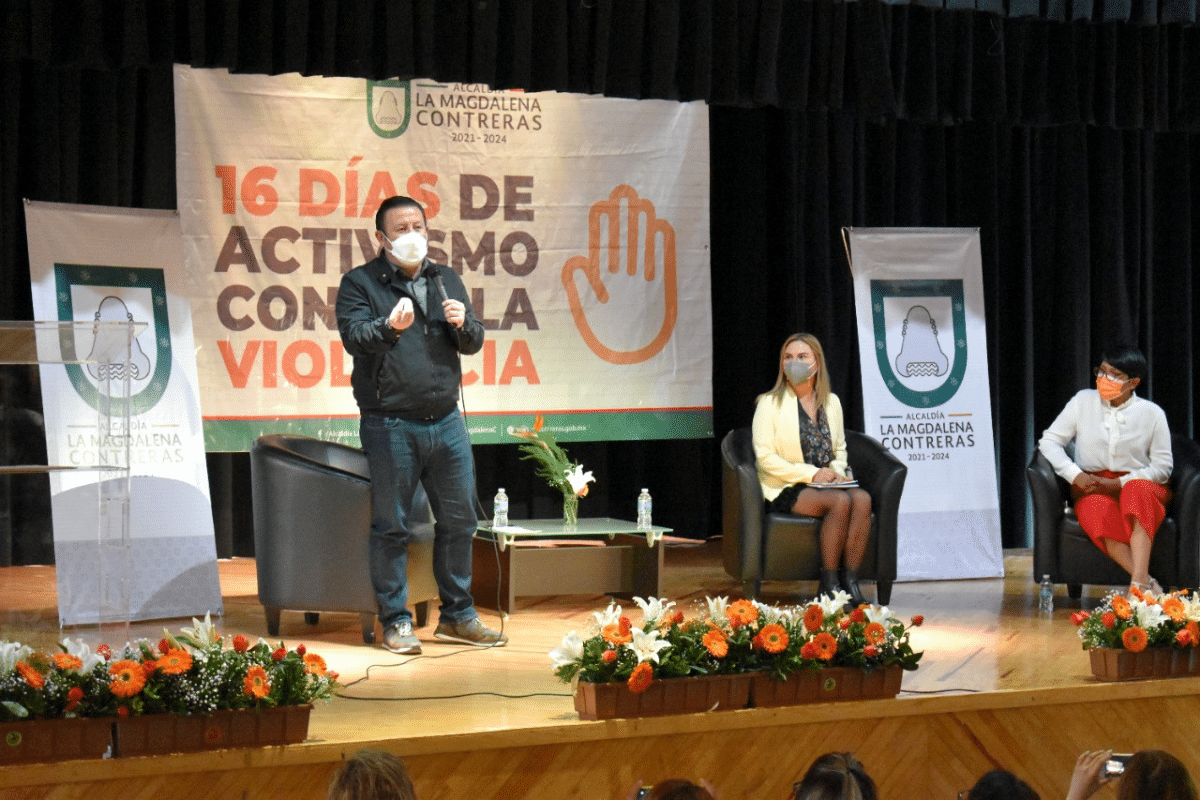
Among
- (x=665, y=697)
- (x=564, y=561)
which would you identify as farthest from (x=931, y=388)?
(x=665, y=697)

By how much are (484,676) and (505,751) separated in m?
0.71

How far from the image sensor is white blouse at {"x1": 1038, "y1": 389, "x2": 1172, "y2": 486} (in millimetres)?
5750

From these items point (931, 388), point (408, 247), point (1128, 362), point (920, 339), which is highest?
point (408, 247)

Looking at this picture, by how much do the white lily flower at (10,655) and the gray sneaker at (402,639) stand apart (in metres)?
1.49

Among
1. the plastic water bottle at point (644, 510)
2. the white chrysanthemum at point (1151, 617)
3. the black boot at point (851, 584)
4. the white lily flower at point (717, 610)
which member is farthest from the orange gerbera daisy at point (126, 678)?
the black boot at point (851, 584)

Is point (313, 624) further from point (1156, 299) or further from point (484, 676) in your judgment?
point (1156, 299)

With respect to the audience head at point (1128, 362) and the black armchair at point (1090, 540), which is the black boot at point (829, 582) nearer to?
the black armchair at point (1090, 540)

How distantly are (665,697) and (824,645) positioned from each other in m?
0.47

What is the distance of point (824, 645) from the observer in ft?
12.8

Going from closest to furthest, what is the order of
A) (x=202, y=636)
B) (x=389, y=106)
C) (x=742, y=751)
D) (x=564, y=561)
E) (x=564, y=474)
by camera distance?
(x=202, y=636), (x=742, y=751), (x=564, y=561), (x=564, y=474), (x=389, y=106)

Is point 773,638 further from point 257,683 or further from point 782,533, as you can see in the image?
point 782,533

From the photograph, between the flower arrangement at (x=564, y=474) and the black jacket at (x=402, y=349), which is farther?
the flower arrangement at (x=564, y=474)

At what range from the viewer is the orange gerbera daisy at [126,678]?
3.25m

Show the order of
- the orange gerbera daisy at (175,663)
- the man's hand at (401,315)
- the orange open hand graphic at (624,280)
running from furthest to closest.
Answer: the orange open hand graphic at (624,280) → the man's hand at (401,315) → the orange gerbera daisy at (175,663)
